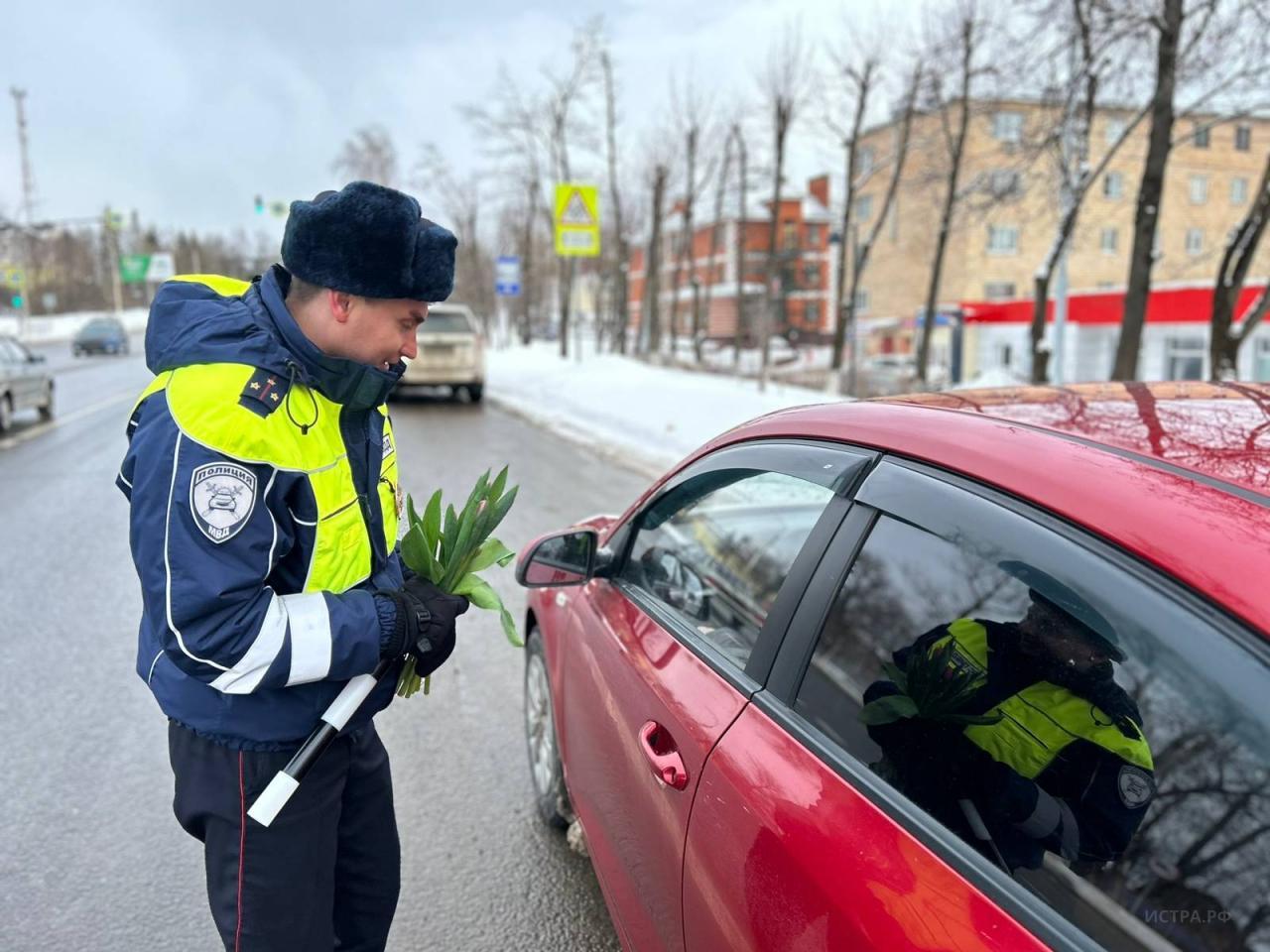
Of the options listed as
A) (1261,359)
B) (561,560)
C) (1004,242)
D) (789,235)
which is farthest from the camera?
(789,235)

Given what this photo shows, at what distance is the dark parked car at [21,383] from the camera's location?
12883mm

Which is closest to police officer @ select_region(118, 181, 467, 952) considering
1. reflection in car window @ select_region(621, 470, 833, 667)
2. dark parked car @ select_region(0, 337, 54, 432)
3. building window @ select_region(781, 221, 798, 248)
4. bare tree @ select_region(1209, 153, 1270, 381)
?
reflection in car window @ select_region(621, 470, 833, 667)

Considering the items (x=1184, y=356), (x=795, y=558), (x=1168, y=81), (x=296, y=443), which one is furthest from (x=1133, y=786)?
(x=1184, y=356)

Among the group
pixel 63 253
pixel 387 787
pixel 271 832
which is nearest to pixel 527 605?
pixel 387 787

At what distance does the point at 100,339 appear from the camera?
3706 centimetres

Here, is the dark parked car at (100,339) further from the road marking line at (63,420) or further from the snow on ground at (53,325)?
the road marking line at (63,420)

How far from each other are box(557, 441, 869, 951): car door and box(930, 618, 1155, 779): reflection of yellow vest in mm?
430

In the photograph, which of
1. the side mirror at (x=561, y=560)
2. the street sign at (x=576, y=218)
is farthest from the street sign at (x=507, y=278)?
the side mirror at (x=561, y=560)

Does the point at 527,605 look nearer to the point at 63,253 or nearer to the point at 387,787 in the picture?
the point at 387,787

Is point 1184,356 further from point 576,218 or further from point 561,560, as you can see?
point 561,560

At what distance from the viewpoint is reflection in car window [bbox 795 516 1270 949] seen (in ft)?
3.83

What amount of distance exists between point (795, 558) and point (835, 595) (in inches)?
10.3

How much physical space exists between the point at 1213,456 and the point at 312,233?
1538 mm

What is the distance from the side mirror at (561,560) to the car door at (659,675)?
0.27 feet
